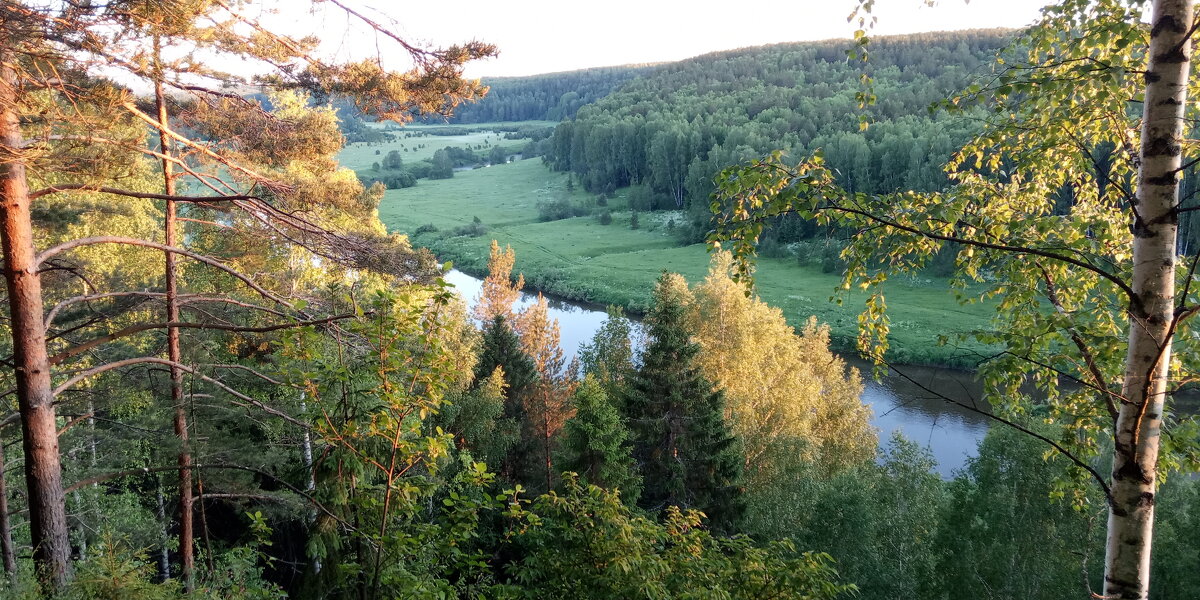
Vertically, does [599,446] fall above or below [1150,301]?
below

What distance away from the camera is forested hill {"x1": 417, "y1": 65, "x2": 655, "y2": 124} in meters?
165

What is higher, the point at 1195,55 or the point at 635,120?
the point at 635,120

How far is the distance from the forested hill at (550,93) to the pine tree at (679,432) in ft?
491

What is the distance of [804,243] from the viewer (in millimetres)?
Result: 51250

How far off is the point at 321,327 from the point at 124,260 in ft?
59.0

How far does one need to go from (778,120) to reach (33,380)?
241 feet

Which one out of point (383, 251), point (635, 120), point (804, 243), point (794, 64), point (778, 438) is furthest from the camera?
point (794, 64)

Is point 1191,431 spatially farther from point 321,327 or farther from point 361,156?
point 361,156

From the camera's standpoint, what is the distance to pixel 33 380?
4.88 meters

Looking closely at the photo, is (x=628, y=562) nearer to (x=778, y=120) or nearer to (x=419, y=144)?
(x=778, y=120)

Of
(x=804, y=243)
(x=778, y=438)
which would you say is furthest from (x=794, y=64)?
(x=778, y=438)

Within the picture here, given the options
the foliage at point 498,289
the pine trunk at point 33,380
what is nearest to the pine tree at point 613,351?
the foliage at point 498,289

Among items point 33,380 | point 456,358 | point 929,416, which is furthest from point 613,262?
point 33,380

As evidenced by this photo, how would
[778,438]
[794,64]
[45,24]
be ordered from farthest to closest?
1. [794,64]
2. [778,438]
3. [45,24]
